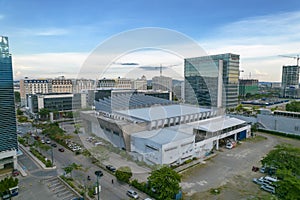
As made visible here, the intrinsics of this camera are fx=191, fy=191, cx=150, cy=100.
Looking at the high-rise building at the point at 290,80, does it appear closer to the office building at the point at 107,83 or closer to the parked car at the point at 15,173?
the office building at the point at 107,83

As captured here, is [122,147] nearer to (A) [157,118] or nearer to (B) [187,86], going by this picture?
(A) [157,118]

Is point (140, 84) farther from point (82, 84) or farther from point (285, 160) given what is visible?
point (285, 160)

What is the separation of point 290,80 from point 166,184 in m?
43.7

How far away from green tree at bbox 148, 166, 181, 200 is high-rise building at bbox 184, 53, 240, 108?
16.7 metres

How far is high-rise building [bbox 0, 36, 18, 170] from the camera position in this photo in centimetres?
820

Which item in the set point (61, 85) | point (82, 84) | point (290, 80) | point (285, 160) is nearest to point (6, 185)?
point (285, 160)

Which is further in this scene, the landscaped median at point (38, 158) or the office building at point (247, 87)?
the office building at point (247, 87)

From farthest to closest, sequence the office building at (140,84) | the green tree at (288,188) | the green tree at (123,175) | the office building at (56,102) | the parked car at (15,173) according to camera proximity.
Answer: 1. the office building at (140,84)
2. the office building at (56,102)
3. the parked car at (15,173)
4. the green tree at (123,175)
5. the green tree at (288,188)

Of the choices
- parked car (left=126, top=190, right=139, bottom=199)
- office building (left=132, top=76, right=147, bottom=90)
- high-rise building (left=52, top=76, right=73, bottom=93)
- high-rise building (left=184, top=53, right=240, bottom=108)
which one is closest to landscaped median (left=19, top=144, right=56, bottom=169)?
parked car (left=126, top=190, right=139, bottom=199)

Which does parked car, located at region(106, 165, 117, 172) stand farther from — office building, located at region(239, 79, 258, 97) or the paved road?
office building, located at region(239, 79, 258, 97)

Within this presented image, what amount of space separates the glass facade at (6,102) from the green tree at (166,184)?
6.80 metres

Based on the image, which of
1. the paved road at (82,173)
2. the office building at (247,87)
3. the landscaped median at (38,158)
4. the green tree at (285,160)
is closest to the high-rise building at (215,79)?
the green tree at (285,160)

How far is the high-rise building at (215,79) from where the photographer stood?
71.8 feet

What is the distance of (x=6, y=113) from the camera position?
27.5 feet
